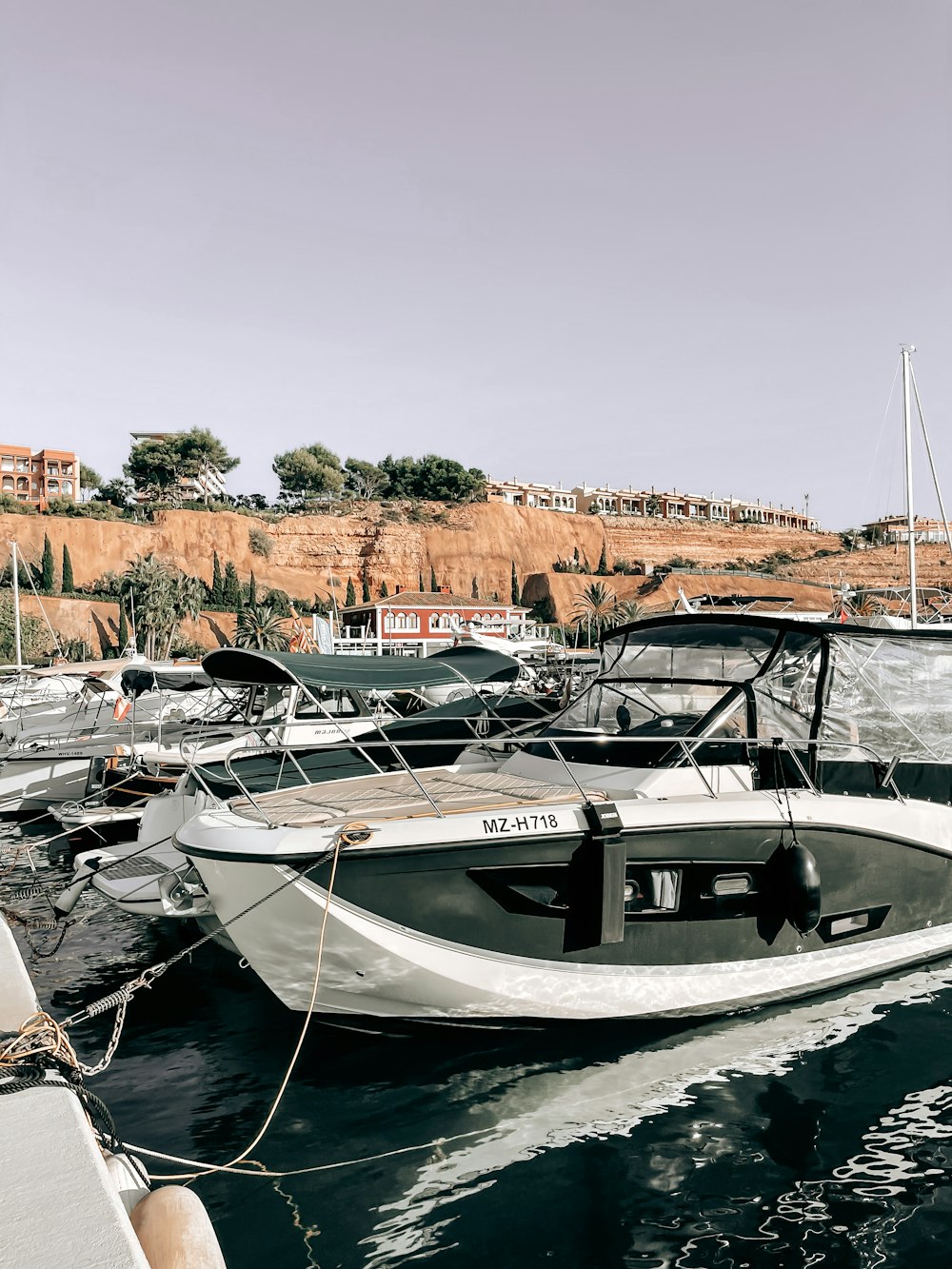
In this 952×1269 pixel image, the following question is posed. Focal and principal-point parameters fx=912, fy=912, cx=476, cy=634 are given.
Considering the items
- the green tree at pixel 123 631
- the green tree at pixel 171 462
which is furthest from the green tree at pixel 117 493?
the green tree at pixel 123 631

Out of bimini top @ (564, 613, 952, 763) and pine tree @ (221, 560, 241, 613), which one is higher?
pine tree @ (221, 560, 241, 613)

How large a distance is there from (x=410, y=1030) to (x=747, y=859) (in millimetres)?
2521

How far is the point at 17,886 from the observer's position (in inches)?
463

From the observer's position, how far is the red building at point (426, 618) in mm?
55969

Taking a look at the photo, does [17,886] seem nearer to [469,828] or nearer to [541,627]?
[469,828]

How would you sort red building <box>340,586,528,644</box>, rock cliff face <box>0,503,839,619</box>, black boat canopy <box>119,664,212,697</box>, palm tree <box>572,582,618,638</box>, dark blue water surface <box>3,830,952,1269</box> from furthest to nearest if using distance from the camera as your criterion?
rock cliff face <box>0,503,839,619</box>
palm tree <box>572,582,618,638</box>
red building <box>340,586,528,644</box>
black boat canopy <box>119,664,212,697</box>
dark blue water surface <box>3,830,952,1269</box>

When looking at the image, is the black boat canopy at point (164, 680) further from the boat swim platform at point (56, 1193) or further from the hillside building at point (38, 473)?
the hillside building at point (38, 473)

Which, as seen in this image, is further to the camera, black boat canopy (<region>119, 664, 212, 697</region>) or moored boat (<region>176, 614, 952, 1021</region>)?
black boat canopy (<region>119, 664, 212, 697</region>)

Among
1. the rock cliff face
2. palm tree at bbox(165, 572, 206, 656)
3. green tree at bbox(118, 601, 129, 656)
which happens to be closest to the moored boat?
palm tree at bbox(165, 572, 206, 656)

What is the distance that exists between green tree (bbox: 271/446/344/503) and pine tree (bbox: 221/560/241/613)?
21.7 metres

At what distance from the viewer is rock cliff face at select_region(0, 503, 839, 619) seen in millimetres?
74125

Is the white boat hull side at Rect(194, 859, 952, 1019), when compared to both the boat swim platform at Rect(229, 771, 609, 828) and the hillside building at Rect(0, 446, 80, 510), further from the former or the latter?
the hillside building at Rect(0, 446, 80, 510)

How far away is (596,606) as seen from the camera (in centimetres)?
7581

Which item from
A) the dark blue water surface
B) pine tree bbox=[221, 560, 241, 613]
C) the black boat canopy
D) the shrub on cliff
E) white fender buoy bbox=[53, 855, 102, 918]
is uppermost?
the shrub on cliff
